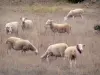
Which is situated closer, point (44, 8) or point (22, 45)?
point (22, 45)

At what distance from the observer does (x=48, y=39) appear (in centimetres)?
375

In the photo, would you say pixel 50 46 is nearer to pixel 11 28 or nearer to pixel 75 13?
pixel 11 28

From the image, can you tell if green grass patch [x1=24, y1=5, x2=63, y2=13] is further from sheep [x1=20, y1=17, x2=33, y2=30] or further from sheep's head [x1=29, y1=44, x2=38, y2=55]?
sheep's head [x1=29, y1=44, x2=38, y2=55]

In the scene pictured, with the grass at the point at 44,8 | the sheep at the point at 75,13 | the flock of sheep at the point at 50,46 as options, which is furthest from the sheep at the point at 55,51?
the grass at the point at 44,8

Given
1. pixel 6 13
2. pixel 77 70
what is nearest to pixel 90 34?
pixel 77 70

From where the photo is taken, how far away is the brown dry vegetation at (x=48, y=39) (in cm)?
285

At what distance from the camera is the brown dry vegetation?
9.35 ft

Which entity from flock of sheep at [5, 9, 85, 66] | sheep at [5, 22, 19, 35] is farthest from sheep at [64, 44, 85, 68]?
sheep at [5, 22, 19, 35]

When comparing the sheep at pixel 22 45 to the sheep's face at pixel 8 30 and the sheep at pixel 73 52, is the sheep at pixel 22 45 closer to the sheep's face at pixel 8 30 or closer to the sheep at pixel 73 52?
the sheep at pixel 73 52

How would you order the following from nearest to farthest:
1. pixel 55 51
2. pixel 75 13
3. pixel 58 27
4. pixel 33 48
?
pixel 55 51
pixel 33 48
pixel 58 27
pixel 75 13

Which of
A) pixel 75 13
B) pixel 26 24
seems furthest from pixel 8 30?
pixel 75 13

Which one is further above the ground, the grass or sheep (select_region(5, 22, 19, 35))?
the grass

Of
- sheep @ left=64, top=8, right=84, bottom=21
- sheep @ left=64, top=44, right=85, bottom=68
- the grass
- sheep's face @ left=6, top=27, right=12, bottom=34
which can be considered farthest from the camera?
the grass

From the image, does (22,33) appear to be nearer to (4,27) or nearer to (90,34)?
(4,27)
